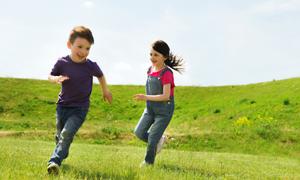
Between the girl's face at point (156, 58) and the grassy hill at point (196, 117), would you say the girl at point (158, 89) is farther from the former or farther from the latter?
the grassy hill at point (196, 117)

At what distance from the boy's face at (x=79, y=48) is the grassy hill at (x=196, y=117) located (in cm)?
1619

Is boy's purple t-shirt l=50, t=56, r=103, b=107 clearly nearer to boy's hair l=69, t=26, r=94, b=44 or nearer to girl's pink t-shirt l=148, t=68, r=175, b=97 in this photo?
boy's hair l=69, t=26, r=94, b=44

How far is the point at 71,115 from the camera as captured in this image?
285 inches

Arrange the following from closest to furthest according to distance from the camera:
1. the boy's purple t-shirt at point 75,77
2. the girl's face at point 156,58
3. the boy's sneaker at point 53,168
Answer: the boy's sneaker at point 53,168, the boy's purple t-shirt at point 75,77, the girl's face at point 156,58

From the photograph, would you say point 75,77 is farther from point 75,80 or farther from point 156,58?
point 156,58

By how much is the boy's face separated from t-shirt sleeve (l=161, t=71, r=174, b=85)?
172 cm

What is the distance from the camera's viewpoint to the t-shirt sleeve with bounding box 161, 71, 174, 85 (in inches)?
328

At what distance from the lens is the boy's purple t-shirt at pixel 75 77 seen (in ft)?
23.5

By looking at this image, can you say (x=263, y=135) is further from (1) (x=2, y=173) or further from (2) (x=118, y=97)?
(1) (x=2, y=173)

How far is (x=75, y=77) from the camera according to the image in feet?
23.5

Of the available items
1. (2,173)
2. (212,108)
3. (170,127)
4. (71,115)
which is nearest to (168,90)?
(71,115)

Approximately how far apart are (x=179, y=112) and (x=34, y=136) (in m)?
12.8

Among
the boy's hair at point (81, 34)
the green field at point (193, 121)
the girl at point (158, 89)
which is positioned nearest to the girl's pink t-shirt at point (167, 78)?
the girl at point (158, 89)

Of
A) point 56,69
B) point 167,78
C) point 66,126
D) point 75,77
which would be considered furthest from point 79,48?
point 167,78
